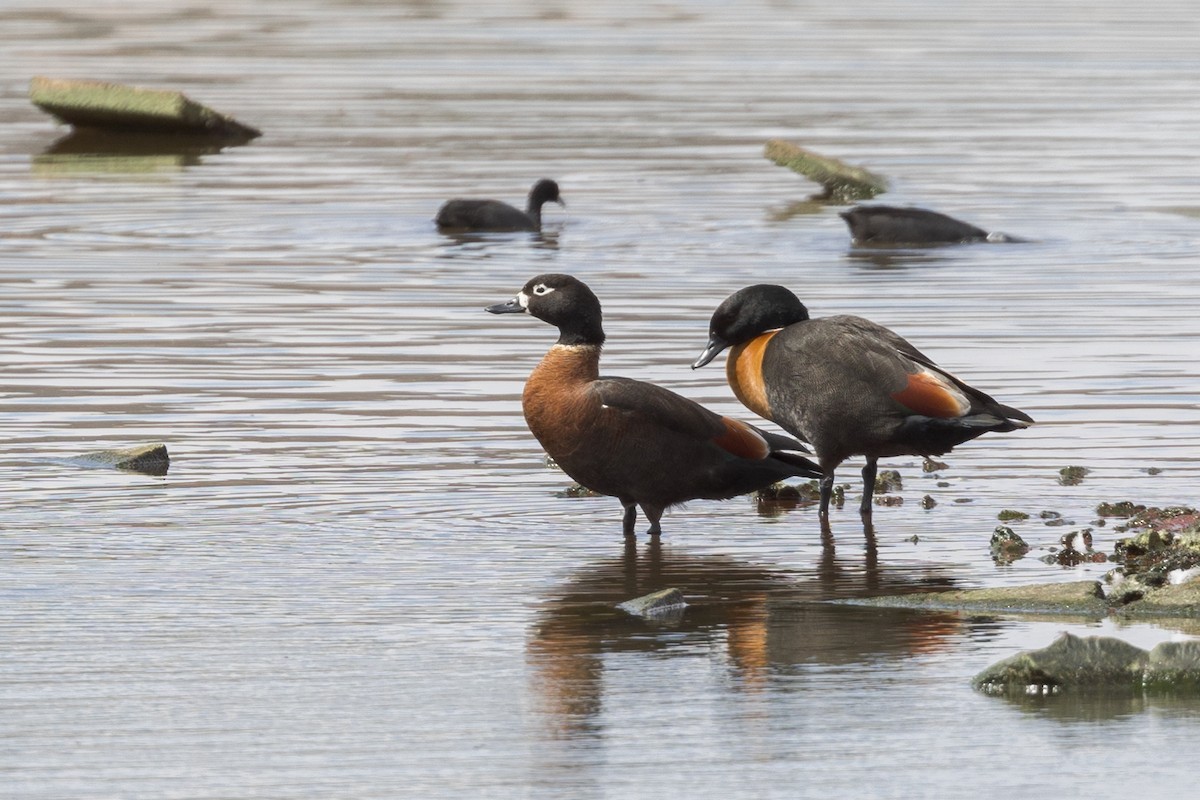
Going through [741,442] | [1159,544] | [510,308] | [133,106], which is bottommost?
[1159,544]

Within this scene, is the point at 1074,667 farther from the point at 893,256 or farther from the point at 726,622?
the point at 893,256

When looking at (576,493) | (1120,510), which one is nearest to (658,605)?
(576,493)

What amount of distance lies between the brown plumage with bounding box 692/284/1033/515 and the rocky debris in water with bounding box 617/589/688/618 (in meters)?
1.92

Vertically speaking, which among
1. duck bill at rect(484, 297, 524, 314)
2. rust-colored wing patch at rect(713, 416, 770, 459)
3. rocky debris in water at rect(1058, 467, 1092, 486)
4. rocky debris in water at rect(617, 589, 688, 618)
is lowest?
rocky debris in water at rect(617, 589, 688, 618)

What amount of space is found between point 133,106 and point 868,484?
790 inches

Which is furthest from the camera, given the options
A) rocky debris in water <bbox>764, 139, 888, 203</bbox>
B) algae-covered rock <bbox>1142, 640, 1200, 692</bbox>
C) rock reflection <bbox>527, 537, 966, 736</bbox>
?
rocky debris in water <bbox>764, 139, 888, 203</bbox>

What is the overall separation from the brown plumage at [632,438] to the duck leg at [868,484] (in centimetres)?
33

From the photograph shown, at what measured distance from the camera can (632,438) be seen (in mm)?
9695

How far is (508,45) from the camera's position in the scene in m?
42.4

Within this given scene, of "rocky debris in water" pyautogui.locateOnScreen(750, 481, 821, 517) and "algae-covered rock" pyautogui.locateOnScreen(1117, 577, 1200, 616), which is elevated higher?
"algae-covered rock" pyautogui.locateOnScreen(1117, 577, 1200, 616)

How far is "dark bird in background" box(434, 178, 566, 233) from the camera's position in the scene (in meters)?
20.8

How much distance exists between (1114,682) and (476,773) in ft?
6.64

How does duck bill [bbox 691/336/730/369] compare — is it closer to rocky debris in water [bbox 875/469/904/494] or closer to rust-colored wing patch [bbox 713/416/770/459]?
rust-colored wing patch [bbox 713/416/770/459]

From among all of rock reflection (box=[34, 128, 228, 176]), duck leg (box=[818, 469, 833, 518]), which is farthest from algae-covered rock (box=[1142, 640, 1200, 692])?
rock reflection (box=[34, 128, 228, 176])
